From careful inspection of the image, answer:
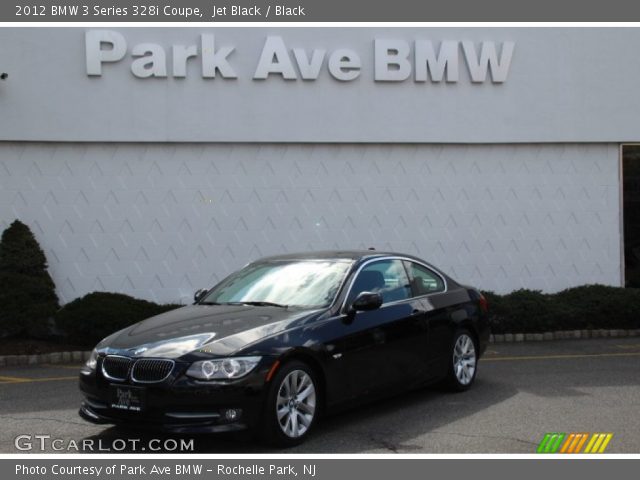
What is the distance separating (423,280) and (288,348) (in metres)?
2.54

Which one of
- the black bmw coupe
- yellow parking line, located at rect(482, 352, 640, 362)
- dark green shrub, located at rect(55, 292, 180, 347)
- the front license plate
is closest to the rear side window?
the black bmw coupe

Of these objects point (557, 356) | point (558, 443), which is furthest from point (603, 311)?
point (558, 443)

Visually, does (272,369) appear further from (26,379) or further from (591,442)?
(26,379)

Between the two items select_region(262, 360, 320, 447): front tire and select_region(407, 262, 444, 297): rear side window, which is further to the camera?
select_region(407, 262, 444, 297): rear side window

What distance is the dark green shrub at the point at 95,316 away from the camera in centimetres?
1158

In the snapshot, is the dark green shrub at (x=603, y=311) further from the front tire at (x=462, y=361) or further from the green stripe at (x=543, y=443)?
the green stripe at (x=543, y=443)

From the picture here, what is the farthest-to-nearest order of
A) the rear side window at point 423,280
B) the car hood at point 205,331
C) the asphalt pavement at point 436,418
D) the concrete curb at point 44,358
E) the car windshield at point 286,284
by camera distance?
the concrete curb at point 44,358, the rear side window at point 423,280, the car windshield at point 286,284, the asphalt pavement at point 436,418, the car hood at point 205,331

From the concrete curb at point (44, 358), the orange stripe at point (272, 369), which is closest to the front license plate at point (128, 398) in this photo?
the orange stripe at point (272, 369)

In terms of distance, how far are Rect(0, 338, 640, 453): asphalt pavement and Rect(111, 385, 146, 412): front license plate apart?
400 mm

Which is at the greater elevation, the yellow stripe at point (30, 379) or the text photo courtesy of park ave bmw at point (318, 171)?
the text photo courtesy of park ave bmw at point (318, 171)

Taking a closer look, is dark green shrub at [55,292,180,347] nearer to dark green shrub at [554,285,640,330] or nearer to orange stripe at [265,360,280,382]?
orange stripe at [265,360,280,382]

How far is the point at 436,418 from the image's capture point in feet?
23.4

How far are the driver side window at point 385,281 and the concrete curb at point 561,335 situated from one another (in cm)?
514

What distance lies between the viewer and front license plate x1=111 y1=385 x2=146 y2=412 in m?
5.82
